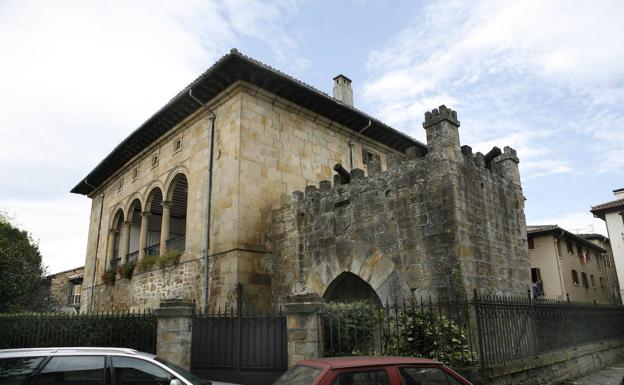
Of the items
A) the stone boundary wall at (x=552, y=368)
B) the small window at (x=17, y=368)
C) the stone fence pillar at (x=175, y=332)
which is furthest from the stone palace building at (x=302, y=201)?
the small window at (x=17, y=368)

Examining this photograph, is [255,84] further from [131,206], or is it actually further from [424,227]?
[131,206]

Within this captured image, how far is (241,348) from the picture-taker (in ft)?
25.9

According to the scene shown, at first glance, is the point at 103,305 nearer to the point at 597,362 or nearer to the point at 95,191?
the point at 95,191

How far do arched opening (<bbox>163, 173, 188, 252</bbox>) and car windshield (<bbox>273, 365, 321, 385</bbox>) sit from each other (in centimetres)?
1045

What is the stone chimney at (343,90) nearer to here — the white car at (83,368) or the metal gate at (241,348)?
the metal gate at (241,348)

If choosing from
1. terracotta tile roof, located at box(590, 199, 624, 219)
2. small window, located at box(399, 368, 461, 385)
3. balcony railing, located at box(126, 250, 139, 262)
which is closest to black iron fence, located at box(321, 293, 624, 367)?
small window, located at box(399, 368, 461, 385)

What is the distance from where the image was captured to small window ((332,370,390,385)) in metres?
3.84

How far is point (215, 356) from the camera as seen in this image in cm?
804

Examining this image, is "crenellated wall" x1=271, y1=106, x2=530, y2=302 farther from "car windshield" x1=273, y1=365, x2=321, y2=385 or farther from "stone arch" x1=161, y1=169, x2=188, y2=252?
"stone arch" x1=161, y1=169, x2=188, y2=252

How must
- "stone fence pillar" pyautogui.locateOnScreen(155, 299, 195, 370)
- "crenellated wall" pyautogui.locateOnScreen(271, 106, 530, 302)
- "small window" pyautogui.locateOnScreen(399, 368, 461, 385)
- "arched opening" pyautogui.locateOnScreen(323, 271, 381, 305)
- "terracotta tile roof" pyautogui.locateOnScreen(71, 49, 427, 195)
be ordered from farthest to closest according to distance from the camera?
1. "terracotta tile roof" pyautogui.locateOnScreen(71, 49, 427, 195)
2. "arched opening" pyautogui.locateOnScreen(323, 271, 381, 305)
3. "crenellated wall" pyautogui.locateOnScreen(271, 106, 530, 302)
4. "stone fence pillar" pyautogui.locateOnScreen(155, 299, 195, 370)
5. "small window" pyautogui.locateOnScreen(399, 368, 461, 385)

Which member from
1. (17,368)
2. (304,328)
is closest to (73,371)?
(17,368)

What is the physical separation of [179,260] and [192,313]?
17.9 feet

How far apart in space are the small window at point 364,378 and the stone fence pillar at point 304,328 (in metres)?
3.08

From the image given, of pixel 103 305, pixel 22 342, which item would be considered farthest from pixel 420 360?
pixel 103 305
